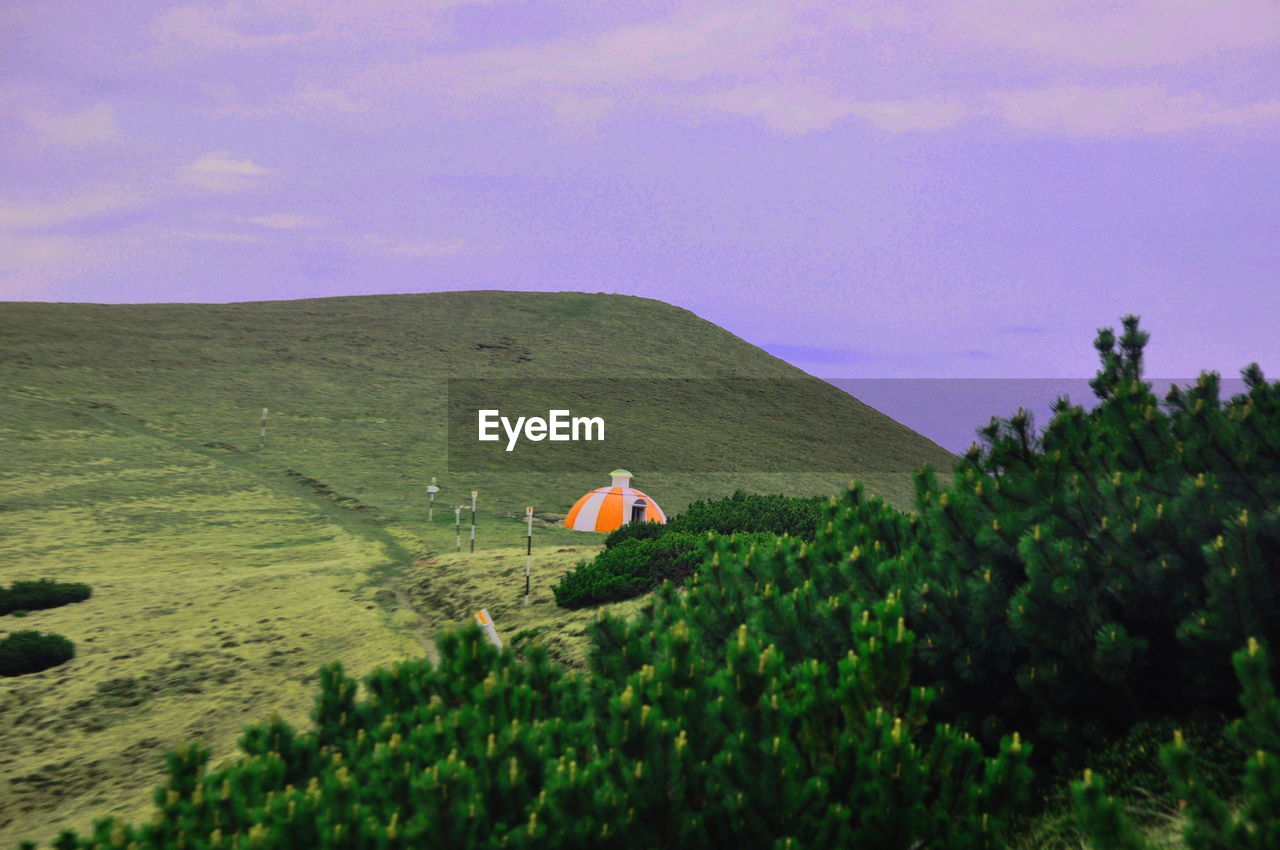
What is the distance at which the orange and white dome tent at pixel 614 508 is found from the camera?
31.6m

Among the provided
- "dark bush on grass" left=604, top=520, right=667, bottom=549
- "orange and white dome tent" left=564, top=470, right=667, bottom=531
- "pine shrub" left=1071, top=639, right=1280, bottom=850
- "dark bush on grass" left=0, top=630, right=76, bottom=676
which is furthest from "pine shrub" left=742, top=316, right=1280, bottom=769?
"orange and white dome tent" left=564, top=470, right=667, bottom=531

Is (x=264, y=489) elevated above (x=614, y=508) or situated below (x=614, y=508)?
below

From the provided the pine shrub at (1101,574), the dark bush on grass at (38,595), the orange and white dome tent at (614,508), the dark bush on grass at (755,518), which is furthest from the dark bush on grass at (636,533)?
the pine shrub at (1101,574)

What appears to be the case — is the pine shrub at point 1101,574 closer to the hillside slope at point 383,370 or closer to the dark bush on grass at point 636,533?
the dark bush on grass at point 636,533

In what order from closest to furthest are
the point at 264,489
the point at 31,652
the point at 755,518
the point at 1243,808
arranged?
the point at 1243,808
the point at 31,652
the point at 755,518
the point at 264,489

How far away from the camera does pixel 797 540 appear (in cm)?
952

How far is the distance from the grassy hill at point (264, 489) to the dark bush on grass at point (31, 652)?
0.32 m

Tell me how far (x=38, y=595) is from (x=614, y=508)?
55.1 ft

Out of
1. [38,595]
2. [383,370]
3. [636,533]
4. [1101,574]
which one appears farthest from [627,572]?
[383,370]

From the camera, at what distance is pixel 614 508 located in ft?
105

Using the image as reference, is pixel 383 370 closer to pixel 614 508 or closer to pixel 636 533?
pixel 614 508

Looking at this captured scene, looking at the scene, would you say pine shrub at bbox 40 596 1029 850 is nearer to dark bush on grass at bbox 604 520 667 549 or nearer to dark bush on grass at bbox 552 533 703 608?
dark bush on grass at bbox 552 533 703 608

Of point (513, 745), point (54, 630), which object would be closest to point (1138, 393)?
point (513, 745)

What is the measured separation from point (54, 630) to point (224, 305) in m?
74.9
